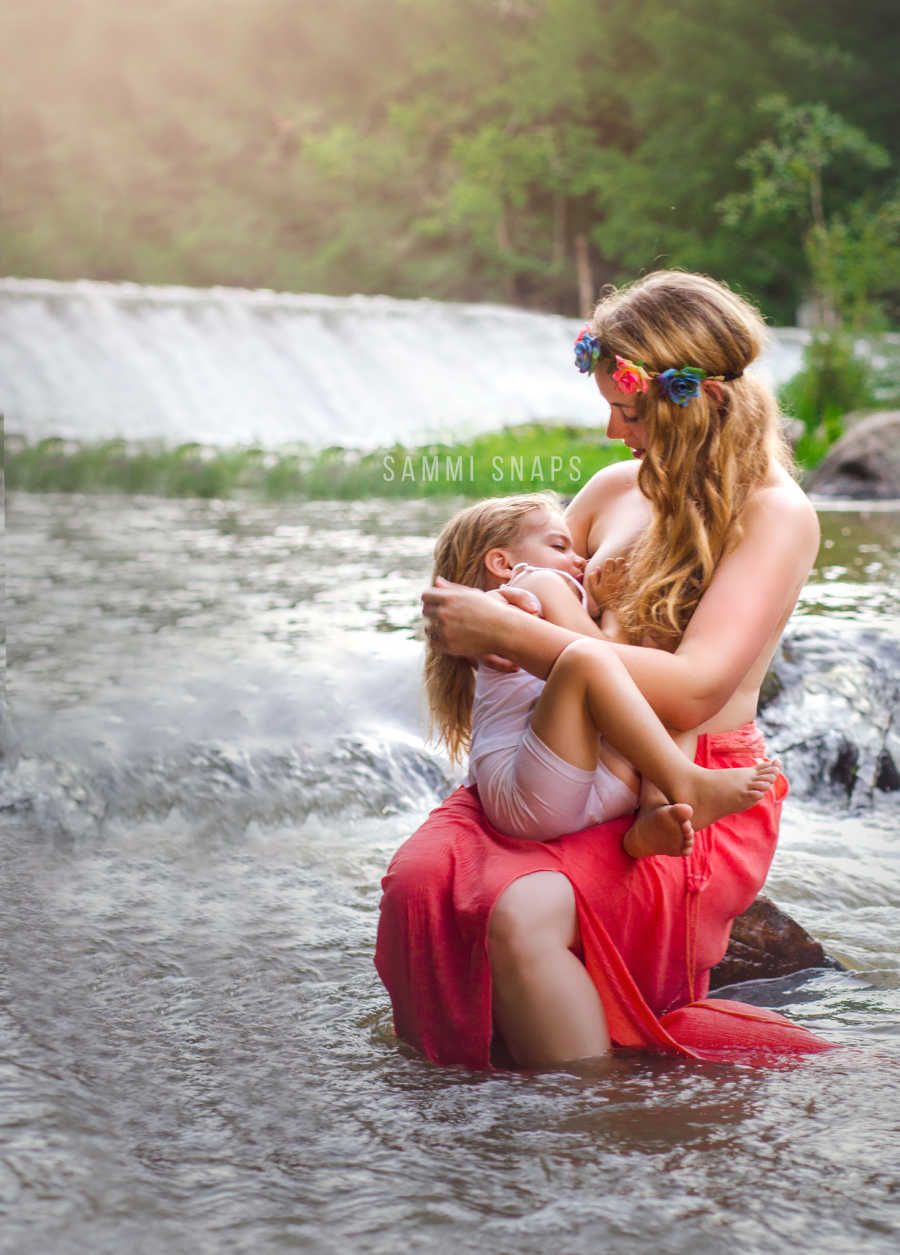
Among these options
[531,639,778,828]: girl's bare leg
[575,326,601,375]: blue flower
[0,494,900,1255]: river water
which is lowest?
[0,494,900,1255]: river water

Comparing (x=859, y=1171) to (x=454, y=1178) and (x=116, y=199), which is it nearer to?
(x=454, y=1178)

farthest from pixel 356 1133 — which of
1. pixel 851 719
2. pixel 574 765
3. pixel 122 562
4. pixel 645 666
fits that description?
pixel 122 562

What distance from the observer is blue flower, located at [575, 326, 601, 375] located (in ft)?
6.88

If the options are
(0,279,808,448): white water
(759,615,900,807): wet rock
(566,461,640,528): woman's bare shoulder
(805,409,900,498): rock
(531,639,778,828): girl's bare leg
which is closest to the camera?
(531,639,778,828): girl's bare leg

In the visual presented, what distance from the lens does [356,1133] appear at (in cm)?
183

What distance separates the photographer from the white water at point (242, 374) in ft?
44.0

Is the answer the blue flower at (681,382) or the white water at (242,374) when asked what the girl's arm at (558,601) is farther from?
the white water at (242,374)

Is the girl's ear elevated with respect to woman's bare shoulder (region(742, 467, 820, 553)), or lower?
lower

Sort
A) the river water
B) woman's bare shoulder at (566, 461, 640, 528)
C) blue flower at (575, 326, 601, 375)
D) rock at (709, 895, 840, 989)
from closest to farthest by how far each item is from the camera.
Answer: the river water < blue flower at (575, 326, 601, 375) < woman's bare shoulder at (566, 461, 640, 528) < rock at (709, 895, 840, 989)

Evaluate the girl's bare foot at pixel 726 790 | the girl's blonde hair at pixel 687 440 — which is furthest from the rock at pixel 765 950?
the girl's blonde hair at pixel 687 440

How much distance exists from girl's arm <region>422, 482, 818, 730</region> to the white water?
10.8 metres

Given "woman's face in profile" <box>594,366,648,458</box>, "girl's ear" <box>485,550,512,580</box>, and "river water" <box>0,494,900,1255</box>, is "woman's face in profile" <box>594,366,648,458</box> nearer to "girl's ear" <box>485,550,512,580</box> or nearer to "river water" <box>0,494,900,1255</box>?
"girl's ear" <box>485,550,512,580</box>

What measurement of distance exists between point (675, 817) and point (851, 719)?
229 centimetres

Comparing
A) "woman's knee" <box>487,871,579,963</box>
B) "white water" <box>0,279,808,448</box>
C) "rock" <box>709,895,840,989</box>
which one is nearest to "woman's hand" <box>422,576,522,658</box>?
"woman's knee" <box>487,871,579,963</box>
